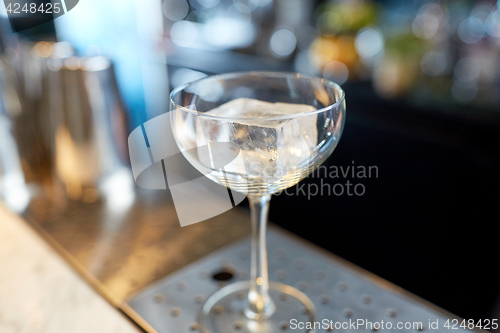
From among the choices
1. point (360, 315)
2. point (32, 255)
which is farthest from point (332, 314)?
point (32, 255)

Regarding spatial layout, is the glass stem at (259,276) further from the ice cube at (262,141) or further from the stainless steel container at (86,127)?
the stainless steel container at (86,127)

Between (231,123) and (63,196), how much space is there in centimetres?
44

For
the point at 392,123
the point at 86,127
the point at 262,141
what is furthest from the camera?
the point at 392,123

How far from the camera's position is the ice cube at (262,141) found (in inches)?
11.2

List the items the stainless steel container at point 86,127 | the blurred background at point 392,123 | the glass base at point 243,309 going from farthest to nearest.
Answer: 1. the blurred background at point 392,123
2. the stainless steel container at point 86,127
3. the glass base at point 243,309

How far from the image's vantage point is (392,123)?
1.13 metres

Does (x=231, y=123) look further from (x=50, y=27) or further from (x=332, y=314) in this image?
(x=50, y=27)

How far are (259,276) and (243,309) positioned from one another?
0.04 meters

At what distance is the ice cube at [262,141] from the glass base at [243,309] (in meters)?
0.16

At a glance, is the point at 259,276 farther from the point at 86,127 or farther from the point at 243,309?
the point at 86,127

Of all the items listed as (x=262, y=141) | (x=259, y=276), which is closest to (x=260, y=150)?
(x=262, y=141)

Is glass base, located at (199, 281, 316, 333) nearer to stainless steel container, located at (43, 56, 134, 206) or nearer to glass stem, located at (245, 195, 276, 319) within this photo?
glass stem, located at (245, 195, 276, 319)

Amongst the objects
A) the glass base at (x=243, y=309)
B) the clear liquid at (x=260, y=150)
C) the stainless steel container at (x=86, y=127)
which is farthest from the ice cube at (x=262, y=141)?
the stainless steel container at (x=86, y=127)

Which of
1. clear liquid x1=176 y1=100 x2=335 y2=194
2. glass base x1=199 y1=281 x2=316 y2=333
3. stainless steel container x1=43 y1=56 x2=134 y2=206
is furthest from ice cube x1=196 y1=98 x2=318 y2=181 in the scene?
stainless steel container x1=43 y1=56 x2=134 y2=206
